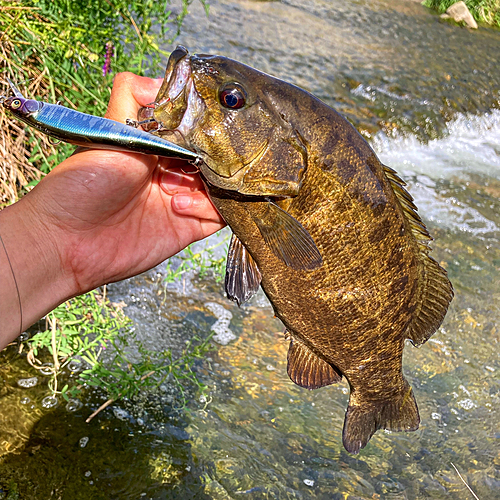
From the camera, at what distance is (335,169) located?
87.0 inches

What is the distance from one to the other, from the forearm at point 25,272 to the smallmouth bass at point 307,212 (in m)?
0.76

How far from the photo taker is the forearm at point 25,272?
2.24 m

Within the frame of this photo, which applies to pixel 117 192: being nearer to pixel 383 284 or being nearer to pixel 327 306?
pixel 327 306

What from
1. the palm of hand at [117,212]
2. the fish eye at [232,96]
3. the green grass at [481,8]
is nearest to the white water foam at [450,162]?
the palm of hand at [117,212]

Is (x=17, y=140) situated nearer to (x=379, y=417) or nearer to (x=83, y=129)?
(x=83, y=129)

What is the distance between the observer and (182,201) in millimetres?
2797

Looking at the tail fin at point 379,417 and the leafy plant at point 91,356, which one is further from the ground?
the tail fin at point 379,417

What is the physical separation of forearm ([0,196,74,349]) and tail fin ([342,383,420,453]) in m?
1.59

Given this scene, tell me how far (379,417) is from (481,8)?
1691 cm

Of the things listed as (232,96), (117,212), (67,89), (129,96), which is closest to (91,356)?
(117,212)

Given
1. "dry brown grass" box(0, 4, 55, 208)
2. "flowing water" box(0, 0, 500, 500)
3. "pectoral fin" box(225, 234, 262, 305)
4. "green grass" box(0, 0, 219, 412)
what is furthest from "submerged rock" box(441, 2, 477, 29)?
"pectoral fin" box(225, 234, 262, 305)

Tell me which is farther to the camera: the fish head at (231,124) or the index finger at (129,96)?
the index finger at (129,96)

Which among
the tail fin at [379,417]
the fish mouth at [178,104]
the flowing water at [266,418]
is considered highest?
the fish mouth at [178,104]

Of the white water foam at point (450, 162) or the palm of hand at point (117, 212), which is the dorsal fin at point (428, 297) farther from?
the white water foam at point (450, 162)
